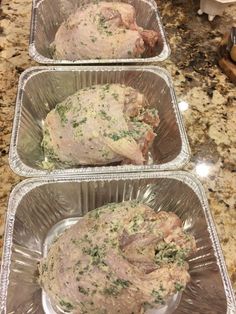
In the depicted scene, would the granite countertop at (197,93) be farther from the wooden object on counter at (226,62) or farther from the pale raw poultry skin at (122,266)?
the pale raw poultry skin at (122,266)

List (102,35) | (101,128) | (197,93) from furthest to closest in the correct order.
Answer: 1. (197,93)
2. (102,35)
3. (101,128)

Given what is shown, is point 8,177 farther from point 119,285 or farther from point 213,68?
point 213,68

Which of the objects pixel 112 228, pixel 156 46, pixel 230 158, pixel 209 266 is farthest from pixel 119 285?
pixel 156 46

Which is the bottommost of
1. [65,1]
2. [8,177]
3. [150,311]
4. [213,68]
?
[150,311]

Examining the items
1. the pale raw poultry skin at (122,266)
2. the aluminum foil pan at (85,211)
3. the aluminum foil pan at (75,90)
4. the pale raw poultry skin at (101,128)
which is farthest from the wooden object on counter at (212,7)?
the pale raw poultry skin at (122,266)

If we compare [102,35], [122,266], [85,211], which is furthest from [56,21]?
[122,266]

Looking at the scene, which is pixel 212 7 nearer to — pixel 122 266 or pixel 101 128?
pixel 101 128
